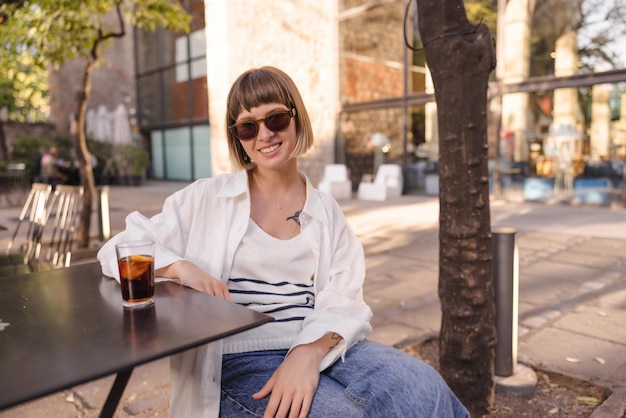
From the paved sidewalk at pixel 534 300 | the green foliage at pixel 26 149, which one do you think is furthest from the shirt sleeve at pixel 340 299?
the green foliage at pixel 26 149

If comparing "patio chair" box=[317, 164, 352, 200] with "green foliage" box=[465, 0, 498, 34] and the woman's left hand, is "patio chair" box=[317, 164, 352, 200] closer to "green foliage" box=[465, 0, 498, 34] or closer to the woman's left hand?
"green foliage" box=[465, 0, 498, 34]

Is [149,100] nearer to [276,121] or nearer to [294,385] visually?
[276,121]

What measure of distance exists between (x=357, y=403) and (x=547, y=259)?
4560mm

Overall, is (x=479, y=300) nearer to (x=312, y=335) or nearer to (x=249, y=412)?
(x=312, y=335)

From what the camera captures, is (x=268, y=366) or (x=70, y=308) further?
(x=268, y=366)

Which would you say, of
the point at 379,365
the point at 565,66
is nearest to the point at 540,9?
the point at 565,66

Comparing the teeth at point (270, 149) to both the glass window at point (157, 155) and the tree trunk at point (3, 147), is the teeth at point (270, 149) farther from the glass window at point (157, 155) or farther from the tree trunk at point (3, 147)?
the tree trunk at point (3, 147)

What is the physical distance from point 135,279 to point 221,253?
33 centimetres

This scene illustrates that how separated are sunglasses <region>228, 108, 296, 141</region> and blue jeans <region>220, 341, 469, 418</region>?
26.0 inches

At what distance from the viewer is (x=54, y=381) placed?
837 mm

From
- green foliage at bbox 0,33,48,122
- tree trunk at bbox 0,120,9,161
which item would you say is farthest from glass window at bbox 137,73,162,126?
tree trunk at bbox 0,120,9,161

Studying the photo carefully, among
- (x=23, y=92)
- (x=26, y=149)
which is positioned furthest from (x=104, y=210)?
(x=23, y=92)

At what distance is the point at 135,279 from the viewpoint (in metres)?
1.24

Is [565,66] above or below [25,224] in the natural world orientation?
above
